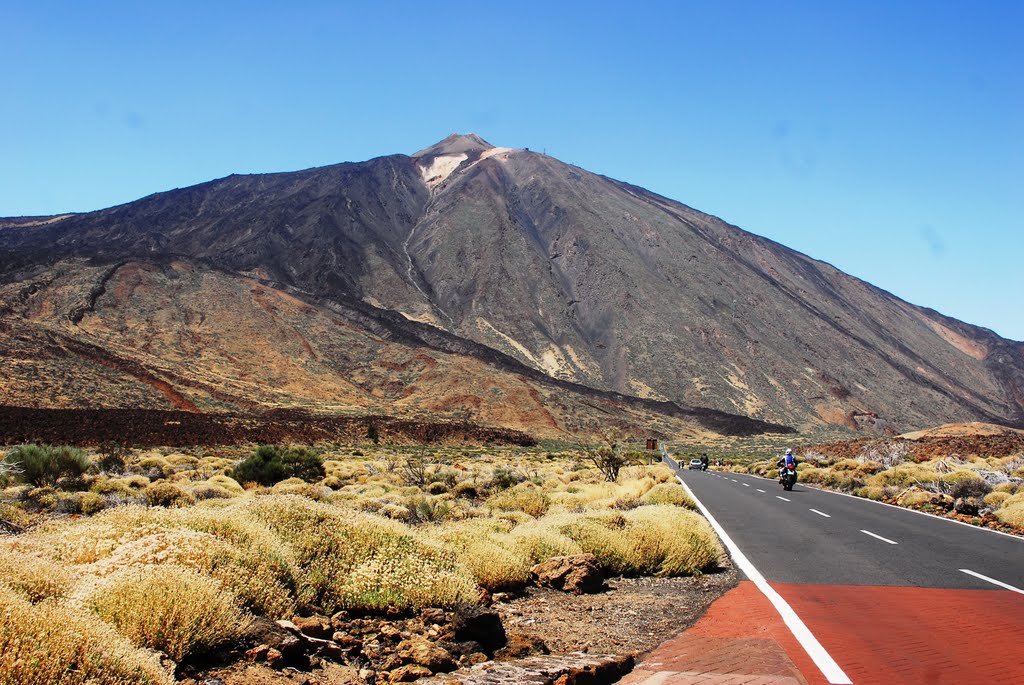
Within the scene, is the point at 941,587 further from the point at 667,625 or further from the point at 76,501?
the point at 76,501

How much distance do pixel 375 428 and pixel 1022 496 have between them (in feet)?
148

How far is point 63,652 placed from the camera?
13.2 feet

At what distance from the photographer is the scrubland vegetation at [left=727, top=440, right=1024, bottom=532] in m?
17.3

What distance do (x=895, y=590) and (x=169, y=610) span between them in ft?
26.8

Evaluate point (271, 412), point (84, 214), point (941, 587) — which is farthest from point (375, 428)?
point (84, 214)

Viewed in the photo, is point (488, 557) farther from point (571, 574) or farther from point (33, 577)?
point (33, 577)

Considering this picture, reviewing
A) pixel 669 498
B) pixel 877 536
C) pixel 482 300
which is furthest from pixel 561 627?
pixel 482 300

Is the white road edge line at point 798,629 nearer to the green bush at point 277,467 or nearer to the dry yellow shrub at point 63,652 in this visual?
the dry yellow shrub at point 63,652

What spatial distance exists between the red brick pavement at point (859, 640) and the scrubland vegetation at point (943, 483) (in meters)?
8.82

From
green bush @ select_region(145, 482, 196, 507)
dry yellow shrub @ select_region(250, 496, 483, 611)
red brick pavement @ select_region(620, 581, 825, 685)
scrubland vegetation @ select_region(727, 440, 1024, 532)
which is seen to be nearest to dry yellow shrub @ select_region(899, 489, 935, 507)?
scrubland vegetation @ select_region(727, 440, 1024, 532)

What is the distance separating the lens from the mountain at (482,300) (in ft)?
257

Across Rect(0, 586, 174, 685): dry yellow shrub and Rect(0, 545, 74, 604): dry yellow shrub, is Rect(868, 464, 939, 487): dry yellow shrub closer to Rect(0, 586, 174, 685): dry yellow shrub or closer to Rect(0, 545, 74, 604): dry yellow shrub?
Rect(0, 545, 74, 604): dry yellow shrub

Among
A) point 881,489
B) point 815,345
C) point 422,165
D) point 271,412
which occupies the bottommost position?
point 271,412

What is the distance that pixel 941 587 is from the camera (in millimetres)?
9141
